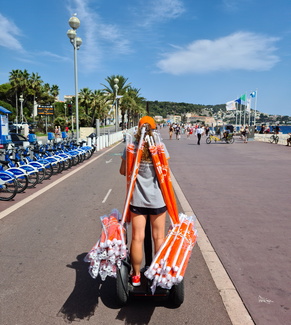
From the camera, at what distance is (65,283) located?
A: 3670 millimetres

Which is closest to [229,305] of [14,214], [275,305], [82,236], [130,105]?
[275,305]

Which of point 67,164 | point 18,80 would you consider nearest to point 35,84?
point 18,80

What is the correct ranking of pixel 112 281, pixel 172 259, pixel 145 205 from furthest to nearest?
pixel 112 281 < pixel 145 205 < pixel 172 259

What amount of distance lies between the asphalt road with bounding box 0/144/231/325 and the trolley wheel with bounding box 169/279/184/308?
9 centimetres

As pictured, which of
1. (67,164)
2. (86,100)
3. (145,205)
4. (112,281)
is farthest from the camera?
(86,100)

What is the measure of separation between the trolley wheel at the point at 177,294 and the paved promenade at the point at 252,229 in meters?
0.67

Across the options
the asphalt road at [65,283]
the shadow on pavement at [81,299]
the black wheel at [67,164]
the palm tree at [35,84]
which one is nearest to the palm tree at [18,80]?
the palm tree at [35,84]

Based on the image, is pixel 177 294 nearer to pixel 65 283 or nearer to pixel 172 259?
pixel 172 259

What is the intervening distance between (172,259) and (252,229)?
10.1 feet

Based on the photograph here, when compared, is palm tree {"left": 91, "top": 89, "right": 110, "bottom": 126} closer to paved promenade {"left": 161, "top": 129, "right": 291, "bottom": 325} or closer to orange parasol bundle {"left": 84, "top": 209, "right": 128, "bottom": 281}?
paved promenade {"left": 161, "top": 129, "right": 291, "bottom": 325}

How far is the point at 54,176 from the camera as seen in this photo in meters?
11.4

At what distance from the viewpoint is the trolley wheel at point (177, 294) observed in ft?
10.1

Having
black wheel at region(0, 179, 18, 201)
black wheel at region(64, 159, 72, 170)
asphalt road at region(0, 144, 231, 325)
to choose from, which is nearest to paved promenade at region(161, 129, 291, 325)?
asphalt road at region(0, 144, 231, 325)

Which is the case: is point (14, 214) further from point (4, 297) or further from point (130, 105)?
point (130, 105)
